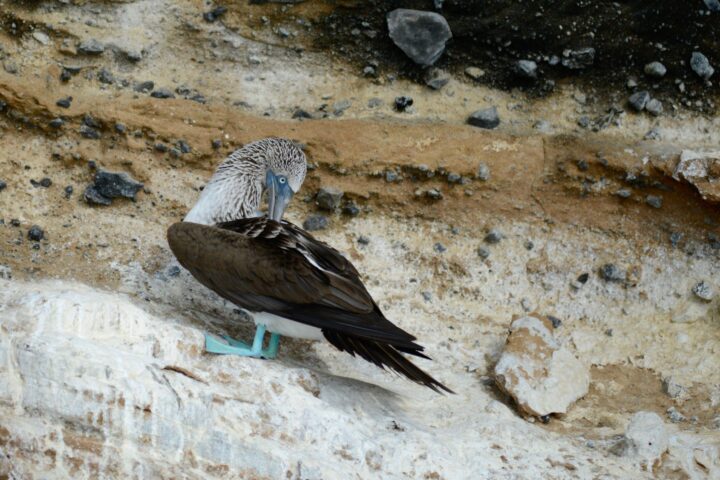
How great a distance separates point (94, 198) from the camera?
6.83 meters

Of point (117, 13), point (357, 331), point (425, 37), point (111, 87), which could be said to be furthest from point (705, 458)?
point (117, 13)

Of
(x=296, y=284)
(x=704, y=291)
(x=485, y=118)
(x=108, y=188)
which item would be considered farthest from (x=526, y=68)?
(x=108, y=188)

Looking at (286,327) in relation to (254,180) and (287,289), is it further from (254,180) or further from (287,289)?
(254,180)

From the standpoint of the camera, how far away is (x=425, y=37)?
25.1 ft

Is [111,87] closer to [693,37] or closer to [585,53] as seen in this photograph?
[585,53]

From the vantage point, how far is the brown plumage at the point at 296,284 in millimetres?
5312

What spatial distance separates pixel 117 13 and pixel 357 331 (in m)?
3.88

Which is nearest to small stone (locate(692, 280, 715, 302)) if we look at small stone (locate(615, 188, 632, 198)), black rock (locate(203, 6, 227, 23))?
small stone (locate(615, 188, 632, 198))

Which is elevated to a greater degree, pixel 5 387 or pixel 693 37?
pixel 693 37

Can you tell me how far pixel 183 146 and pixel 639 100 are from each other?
338 centimetres

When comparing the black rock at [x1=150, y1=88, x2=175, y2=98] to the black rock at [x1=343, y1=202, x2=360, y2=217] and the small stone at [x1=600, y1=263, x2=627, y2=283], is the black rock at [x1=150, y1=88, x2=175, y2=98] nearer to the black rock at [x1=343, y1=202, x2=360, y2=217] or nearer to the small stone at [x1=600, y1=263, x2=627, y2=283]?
the black rock at [x1=343, y1=202, x2=360, y2=217]

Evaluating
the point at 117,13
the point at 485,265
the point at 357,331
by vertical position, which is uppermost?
the point at 117,13

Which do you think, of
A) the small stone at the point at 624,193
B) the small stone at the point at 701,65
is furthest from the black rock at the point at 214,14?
the small stone at the point at 701,65

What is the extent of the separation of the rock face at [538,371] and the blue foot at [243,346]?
1.33 m
